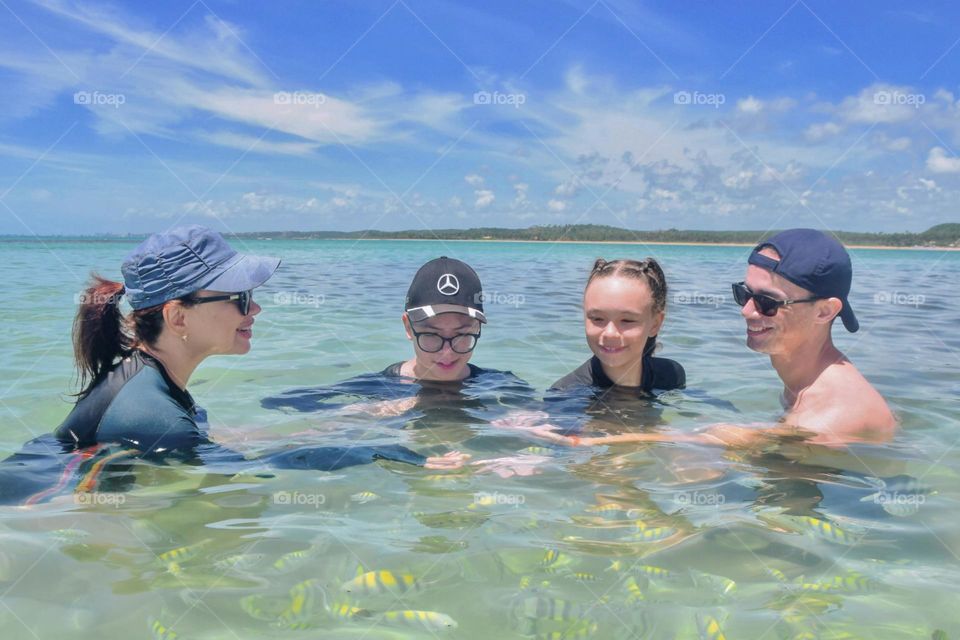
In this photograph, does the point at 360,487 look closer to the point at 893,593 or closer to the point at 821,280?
the point at 893,593

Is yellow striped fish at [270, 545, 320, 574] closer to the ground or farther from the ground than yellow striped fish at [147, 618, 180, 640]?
farther from the ground

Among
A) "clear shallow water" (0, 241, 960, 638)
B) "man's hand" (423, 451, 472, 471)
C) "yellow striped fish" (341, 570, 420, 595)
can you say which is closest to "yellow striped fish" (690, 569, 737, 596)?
"clear shallow water" (0, 241, 960, 638)

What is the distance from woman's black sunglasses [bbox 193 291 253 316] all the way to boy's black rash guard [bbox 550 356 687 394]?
112 inches

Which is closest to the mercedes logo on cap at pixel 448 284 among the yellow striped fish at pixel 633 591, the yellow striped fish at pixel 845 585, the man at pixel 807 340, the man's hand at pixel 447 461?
the man at pixel 807 340

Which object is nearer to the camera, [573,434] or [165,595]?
[165,595]

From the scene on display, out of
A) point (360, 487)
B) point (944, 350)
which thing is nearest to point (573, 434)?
point (360, 487)

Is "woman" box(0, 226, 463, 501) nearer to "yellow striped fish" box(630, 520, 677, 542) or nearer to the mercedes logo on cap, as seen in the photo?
"yellow striped fish" box(630, 520, 677, 542)

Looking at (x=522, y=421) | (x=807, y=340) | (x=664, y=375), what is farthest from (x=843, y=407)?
(x=522, y=421)

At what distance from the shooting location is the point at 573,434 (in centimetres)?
538

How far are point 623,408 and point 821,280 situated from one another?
1.78m

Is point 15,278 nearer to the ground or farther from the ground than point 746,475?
farther from the ground

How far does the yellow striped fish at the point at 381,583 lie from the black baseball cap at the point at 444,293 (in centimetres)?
282

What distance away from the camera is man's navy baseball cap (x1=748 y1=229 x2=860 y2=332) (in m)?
→ 5.08

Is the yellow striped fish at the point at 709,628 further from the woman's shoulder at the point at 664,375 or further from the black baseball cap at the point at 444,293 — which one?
the woman's shoulder at the point at 664,375
